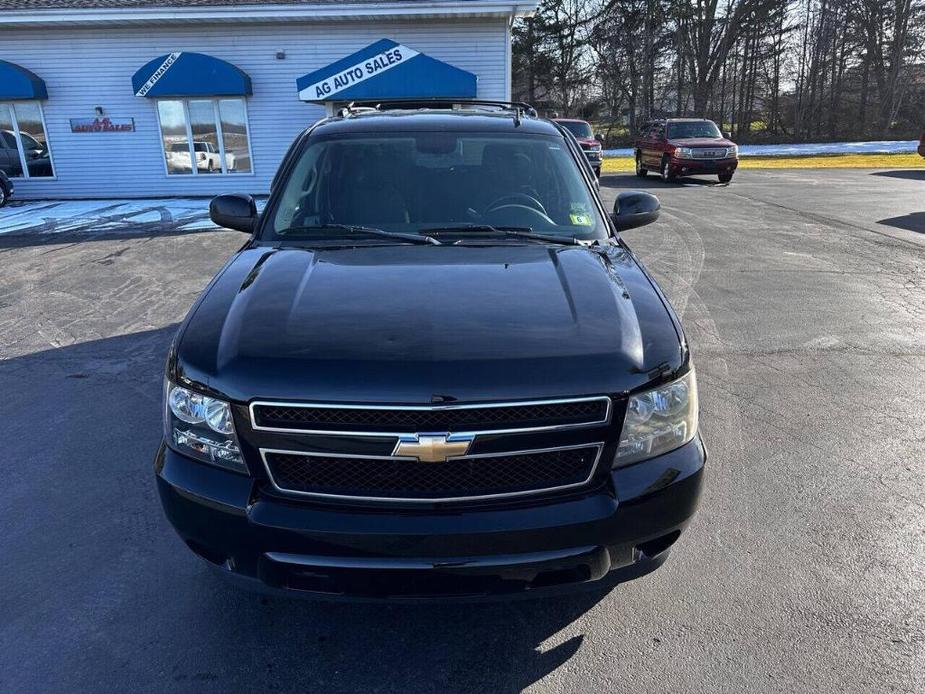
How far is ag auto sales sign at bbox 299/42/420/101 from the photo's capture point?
16.1m

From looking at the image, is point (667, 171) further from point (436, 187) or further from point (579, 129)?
point (436, 187)

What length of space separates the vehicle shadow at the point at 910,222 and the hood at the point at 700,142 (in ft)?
24.6

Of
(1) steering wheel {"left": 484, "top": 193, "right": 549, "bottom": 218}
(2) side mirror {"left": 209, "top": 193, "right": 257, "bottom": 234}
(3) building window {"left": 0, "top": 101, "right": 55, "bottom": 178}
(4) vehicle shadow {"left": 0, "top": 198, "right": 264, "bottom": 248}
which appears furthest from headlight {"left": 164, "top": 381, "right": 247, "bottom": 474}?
(3) building window {"left": 0, "top": 101, "right": 55, "bottom": 178}

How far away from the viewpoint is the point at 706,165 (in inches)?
787

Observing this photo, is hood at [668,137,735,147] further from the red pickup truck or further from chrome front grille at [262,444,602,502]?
chrome front grille at [262,444,602,502]

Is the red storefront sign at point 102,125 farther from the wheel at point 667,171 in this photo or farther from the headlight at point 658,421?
the headlight at point 658,421

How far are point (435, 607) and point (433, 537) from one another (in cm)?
81

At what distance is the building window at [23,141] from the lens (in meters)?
17.5

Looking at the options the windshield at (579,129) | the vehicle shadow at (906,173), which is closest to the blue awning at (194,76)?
the windshield at (579,129)

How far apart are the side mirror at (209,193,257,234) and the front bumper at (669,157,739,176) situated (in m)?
18.6

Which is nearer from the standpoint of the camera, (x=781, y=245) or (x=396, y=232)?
(x=396, y=232)

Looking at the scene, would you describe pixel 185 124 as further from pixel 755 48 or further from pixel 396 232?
pixel 755 48

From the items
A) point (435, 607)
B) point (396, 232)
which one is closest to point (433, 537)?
point (435, 607)

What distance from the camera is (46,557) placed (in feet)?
10.1
